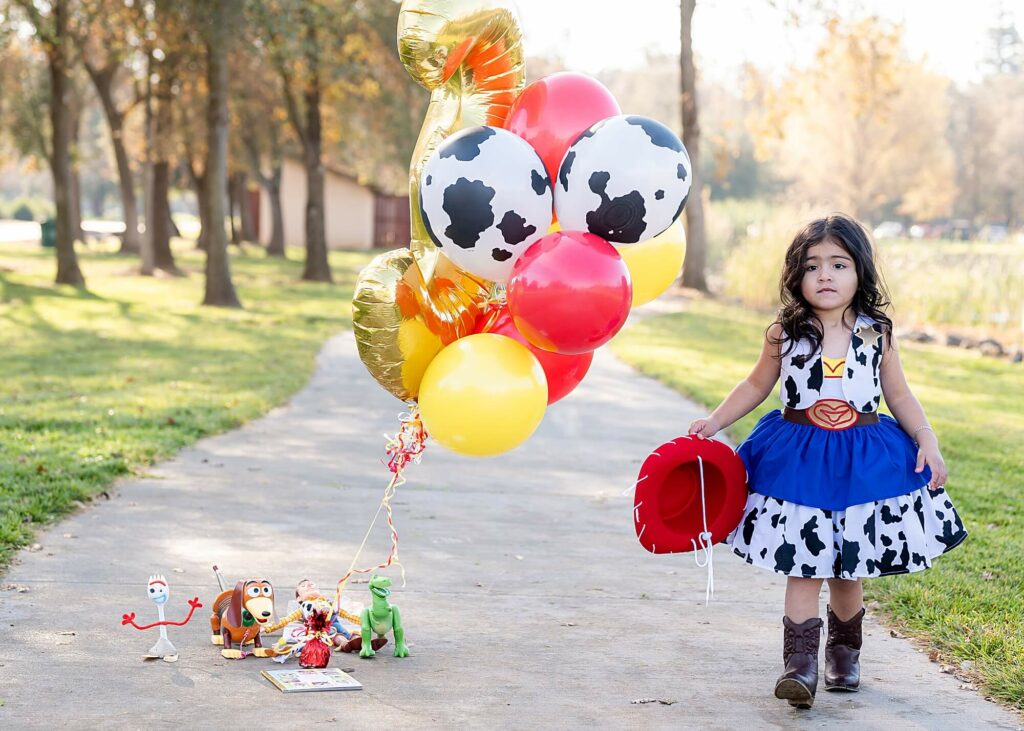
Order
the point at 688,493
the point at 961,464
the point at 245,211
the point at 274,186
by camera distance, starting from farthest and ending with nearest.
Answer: the point at 245,211, the point at 274,186, the point at 961,464, the point at 688,493

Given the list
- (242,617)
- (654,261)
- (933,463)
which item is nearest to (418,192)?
(654,261)

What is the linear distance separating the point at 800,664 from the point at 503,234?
1594 mm

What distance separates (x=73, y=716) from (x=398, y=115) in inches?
994

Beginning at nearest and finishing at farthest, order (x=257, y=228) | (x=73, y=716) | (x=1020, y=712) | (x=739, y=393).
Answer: (x=73, y=716) < (x=1020, y=712) < (x=739, y=393) < (x=257, y=228)

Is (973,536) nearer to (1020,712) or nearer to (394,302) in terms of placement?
(1020,712)

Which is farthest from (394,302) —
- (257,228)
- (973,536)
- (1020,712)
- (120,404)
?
(257,228)

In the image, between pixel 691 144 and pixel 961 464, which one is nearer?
pixel 961 464

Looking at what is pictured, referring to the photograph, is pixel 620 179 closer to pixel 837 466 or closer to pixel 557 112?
pixel 557 112

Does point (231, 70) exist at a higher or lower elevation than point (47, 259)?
higher

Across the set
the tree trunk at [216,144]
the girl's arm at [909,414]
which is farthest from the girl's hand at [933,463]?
the tree trunk at [216,144]

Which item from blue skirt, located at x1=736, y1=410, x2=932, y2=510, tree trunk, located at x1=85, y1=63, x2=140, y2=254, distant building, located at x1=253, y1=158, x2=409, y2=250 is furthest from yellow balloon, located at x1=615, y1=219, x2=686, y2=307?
distant building, located at x1=253, y1=158, x2=409, y2=250

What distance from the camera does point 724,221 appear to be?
92.1ft

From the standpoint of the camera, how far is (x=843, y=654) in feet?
12.2

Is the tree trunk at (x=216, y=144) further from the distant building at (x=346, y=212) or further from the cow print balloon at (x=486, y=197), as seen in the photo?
the distant building at (x=346, y=212)
